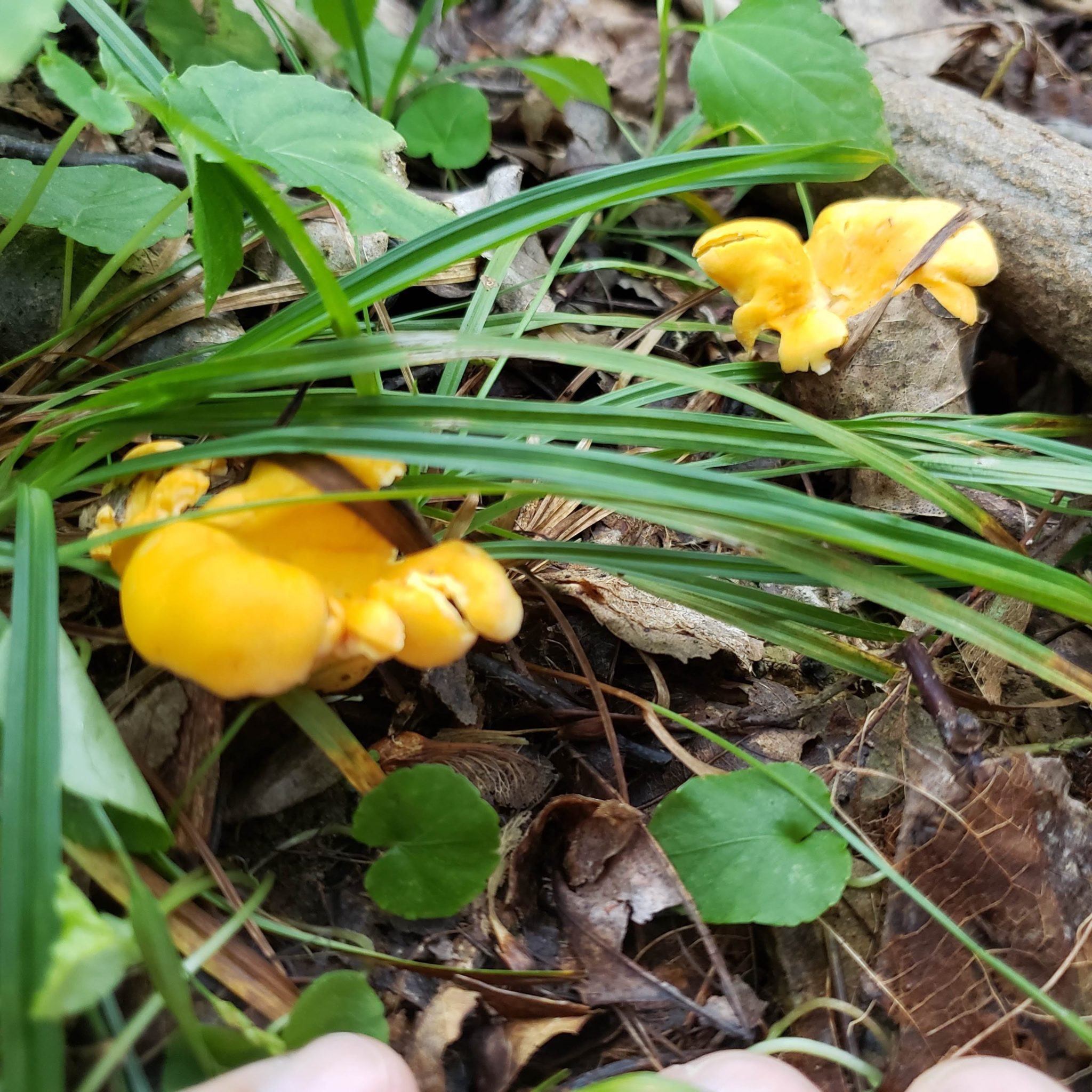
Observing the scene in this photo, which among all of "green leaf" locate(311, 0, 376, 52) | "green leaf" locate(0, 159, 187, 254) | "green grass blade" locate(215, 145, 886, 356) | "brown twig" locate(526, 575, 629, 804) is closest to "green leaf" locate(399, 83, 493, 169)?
"green leaf" locate(311, 0, 376, 52)

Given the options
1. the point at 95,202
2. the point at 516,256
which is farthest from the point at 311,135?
the point at 516,256

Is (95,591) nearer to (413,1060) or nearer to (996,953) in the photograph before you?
(413,1060)

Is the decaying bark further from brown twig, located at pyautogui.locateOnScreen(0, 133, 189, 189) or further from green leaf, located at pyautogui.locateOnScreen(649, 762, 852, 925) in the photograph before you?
brown twig, located at pyautogui.locateOnScreen(0, 133, 189, 189)

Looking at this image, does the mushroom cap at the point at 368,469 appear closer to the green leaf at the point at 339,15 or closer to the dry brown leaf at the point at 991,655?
the dry brown leaf at the point at 991,655

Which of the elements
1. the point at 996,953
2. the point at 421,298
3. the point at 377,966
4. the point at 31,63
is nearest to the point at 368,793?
the point at 377,966

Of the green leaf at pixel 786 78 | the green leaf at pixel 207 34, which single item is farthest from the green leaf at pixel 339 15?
the green leaf at pixel 786 78
